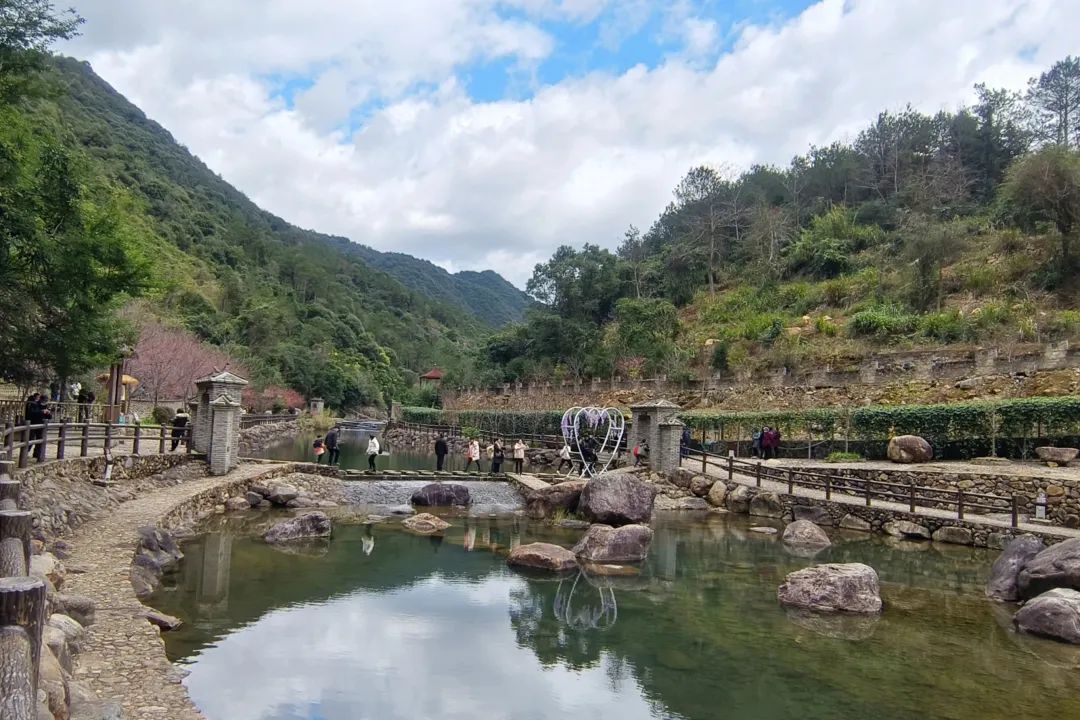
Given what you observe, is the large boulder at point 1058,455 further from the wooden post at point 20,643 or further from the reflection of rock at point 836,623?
the wooden post at point 20,643

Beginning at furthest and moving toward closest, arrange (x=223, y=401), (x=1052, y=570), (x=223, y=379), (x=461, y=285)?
(x=461, y=285) < (x=223, y=379) < (x=223, y=401) < (x=1052, y=570)

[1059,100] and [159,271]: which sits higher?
[1059,100]

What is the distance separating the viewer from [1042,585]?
36.6ft

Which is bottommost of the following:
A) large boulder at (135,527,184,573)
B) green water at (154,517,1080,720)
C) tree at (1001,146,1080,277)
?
green water at (154,517,1080,720)

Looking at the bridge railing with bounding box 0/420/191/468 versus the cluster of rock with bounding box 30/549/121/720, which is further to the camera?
the bridge railing with bounding box 0/420/191/468

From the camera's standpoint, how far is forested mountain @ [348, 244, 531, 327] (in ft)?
481

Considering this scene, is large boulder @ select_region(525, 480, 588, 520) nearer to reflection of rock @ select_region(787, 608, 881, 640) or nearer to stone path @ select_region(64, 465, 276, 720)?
reflection of rock @ select_region(787, 608, 881, 640)

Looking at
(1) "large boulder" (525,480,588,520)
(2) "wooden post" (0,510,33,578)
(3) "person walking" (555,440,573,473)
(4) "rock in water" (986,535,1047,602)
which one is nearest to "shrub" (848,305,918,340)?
(3) "person walking" (555,440,573,473)

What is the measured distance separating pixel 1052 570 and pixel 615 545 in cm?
727

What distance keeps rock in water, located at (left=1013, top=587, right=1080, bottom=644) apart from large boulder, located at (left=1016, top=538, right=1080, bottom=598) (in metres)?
0.39

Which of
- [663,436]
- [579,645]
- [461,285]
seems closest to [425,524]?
[579,645]

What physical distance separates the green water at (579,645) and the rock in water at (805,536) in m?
1.73

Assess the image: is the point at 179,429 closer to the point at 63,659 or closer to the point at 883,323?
the point at 63,659

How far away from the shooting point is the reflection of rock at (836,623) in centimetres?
1002
